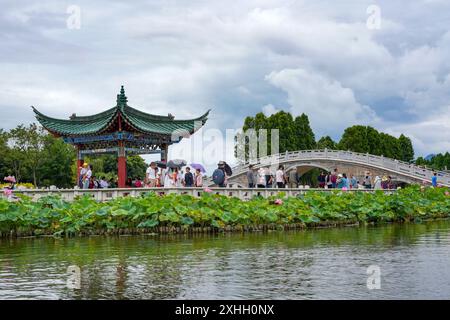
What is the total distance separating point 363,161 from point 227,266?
38218mm

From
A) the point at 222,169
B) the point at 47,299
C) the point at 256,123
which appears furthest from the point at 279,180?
the point at 256,123

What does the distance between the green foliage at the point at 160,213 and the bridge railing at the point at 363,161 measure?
23271mm

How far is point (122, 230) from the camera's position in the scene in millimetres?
14523

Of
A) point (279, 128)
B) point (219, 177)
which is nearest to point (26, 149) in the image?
point (279, 128)

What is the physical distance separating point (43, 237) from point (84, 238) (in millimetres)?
998

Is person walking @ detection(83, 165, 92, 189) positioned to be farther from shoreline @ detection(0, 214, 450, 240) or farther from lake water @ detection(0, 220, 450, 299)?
lake water @ detection(0, 220, 450, 299)

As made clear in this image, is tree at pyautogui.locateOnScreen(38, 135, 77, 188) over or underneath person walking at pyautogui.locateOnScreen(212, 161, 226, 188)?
over

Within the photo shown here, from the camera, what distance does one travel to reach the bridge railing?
41.7 m

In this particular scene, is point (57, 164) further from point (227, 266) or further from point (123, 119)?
point (227, 266)

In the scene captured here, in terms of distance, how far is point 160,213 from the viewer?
1449cm

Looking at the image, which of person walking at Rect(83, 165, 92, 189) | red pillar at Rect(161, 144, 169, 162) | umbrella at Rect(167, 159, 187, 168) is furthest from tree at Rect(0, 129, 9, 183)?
person walking at Rect(83, 165, 92, 189)

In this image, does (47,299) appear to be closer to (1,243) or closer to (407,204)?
(1,243)

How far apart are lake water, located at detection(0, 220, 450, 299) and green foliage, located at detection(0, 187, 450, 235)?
2.00ft

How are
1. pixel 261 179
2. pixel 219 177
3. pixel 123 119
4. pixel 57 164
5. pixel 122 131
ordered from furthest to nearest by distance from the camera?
1. pixel 57 164
2. pixel 122 131
3. pixel 123 119
4. pixel 261 179
5. pixel 219 177
